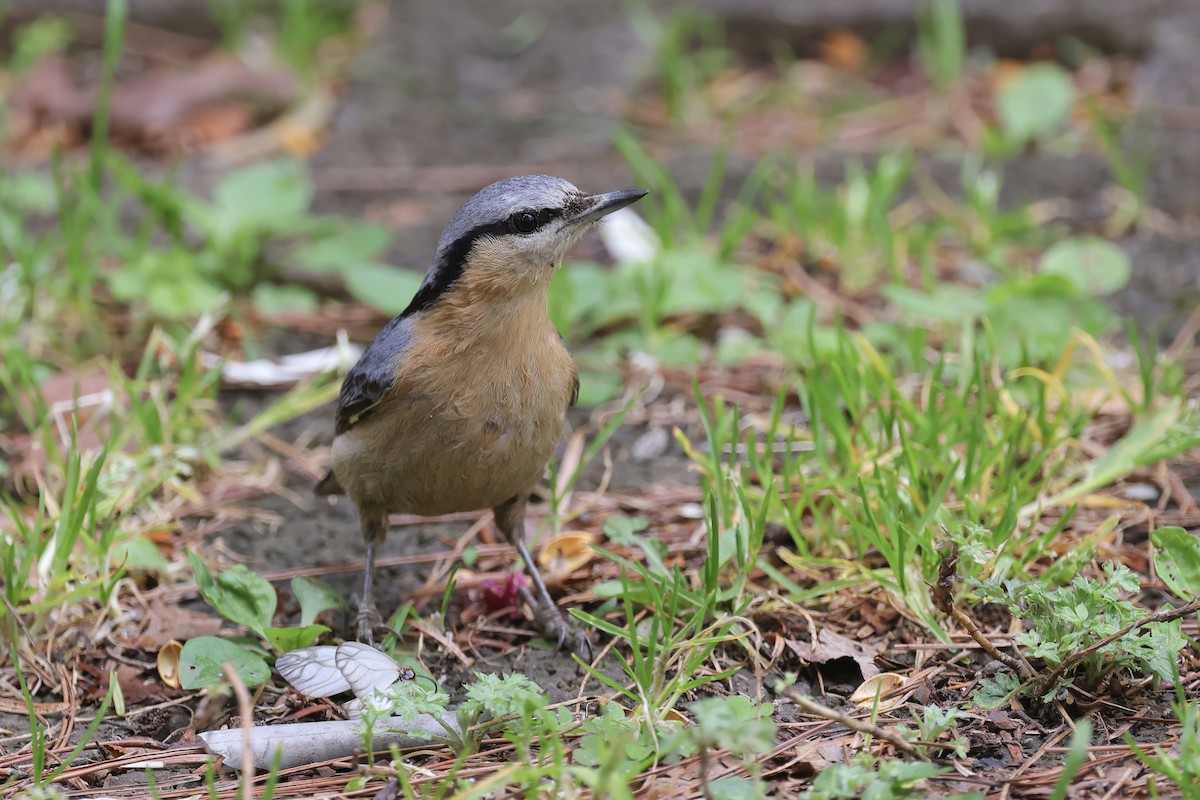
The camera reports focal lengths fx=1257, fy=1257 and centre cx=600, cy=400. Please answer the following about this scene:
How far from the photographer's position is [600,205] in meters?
3.96

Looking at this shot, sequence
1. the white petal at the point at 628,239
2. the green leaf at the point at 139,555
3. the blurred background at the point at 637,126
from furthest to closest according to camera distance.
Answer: the white petal at the point at 628,239 → the blurred background at the point at 637,126 → the green leaf at the point at 139,555

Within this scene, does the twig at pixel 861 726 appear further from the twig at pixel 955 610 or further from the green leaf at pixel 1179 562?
the green leaf at pixel 1179 562

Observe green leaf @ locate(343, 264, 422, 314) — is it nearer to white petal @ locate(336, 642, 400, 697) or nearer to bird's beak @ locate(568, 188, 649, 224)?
bird's beak @ locate(568, 188, 649, 224)

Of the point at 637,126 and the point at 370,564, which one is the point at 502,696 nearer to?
the point at 370,564

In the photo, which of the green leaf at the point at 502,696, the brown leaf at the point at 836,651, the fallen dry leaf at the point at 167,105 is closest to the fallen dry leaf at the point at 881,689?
the brown leaf at the point at 836,651

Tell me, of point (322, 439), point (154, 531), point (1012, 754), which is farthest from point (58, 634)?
point (1012, 754)

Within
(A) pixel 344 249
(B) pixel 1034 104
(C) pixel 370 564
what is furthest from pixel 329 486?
(B) pixel 1034 104

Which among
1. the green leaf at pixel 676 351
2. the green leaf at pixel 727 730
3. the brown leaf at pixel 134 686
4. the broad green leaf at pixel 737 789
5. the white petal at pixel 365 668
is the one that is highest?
the green leaf at pixel 676 351

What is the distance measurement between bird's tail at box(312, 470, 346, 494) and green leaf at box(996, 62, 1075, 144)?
4.47m

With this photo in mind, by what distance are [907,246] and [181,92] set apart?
15.3ft

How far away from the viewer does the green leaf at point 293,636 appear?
3.61 m

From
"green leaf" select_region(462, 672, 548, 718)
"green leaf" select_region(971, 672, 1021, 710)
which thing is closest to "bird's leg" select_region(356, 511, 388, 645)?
"green leaf" select_region(462, 672, 548, 718)

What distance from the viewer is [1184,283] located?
574 centimetres

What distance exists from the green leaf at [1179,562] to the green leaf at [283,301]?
13.0 feet
